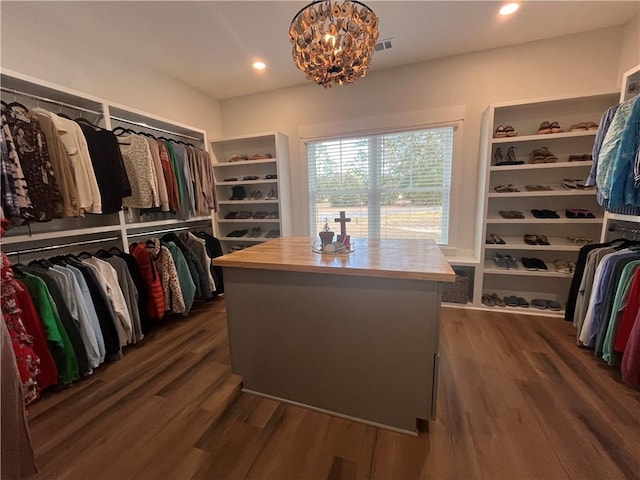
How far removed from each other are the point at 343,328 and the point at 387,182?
240cm

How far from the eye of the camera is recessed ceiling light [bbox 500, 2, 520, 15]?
81.4 inches

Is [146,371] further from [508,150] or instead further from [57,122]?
[508,150]

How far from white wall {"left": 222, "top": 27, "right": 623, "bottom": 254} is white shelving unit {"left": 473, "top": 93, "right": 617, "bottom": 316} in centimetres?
18

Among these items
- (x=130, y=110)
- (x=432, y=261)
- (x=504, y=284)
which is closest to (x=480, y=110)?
(x=504, y=284)

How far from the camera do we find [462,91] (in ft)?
9.62

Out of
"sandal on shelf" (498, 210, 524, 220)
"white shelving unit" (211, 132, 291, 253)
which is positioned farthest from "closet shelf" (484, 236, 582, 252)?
"white shelving unit" (211, 132, 291, 253)

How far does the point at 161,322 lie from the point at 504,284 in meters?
3.77

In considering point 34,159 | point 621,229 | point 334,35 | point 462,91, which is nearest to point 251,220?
point 34,159

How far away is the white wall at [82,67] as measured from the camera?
1.92 m

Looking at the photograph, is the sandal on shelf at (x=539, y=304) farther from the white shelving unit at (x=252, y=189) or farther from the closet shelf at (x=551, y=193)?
the white shelving unit at (x=252, y=189)

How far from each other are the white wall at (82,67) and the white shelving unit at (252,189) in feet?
2.40

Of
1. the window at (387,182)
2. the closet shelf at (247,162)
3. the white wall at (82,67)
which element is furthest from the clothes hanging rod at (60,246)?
the window at (387,182)

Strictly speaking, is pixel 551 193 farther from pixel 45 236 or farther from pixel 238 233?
pixel 45 236

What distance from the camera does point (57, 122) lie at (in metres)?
1.82
